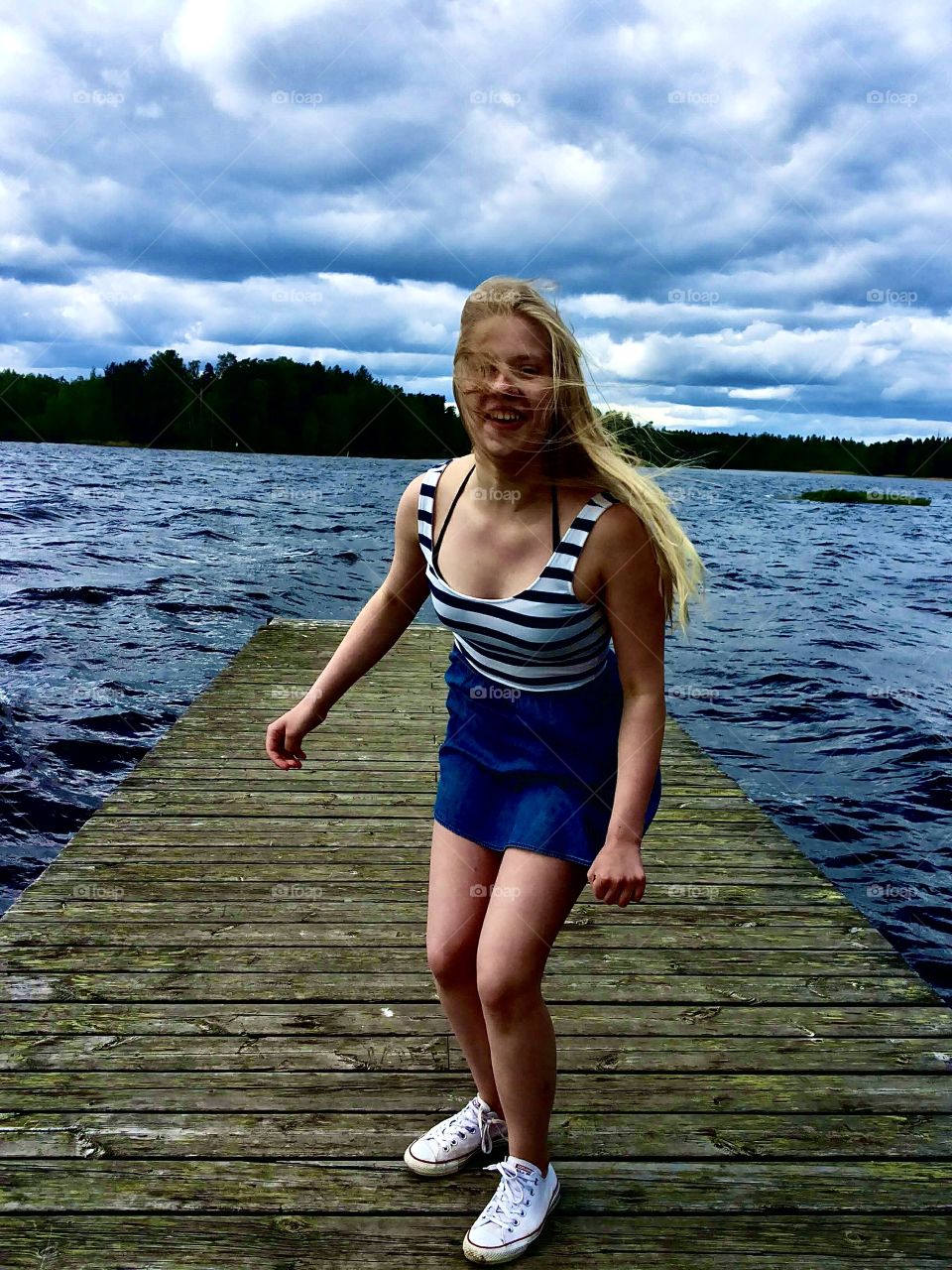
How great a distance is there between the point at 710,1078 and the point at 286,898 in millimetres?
1684

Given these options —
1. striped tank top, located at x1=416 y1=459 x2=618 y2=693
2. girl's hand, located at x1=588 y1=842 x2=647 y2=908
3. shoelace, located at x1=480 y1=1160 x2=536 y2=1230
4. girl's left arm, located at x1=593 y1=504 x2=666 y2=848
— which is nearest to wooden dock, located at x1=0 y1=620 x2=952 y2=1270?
shoelace, located at x1=480 y1=1160 x2=536 y2=1230

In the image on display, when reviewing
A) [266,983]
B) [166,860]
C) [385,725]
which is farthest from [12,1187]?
[385,725]

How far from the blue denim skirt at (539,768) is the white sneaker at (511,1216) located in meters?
0.70

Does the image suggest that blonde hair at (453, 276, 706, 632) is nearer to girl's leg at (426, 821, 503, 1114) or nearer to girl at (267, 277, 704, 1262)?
girl at (267, 277, 704, 1262)

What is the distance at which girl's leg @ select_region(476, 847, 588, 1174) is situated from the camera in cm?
191

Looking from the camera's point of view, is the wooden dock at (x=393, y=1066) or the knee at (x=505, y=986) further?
the wooden dock at (x=393, y=1066)

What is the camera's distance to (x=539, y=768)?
2.03 meters

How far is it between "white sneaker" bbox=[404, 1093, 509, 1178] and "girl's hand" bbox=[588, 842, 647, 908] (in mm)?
788

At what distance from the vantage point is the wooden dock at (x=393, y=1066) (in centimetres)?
219

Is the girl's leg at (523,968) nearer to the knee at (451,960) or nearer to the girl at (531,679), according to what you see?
the girl at (531,679)

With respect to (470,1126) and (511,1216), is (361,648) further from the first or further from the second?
(511,1216)

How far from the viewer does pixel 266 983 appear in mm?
3141

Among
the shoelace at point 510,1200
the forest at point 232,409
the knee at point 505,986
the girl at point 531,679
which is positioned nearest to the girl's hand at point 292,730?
the girl at point 531,679

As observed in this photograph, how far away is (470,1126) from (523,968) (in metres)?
0.66
